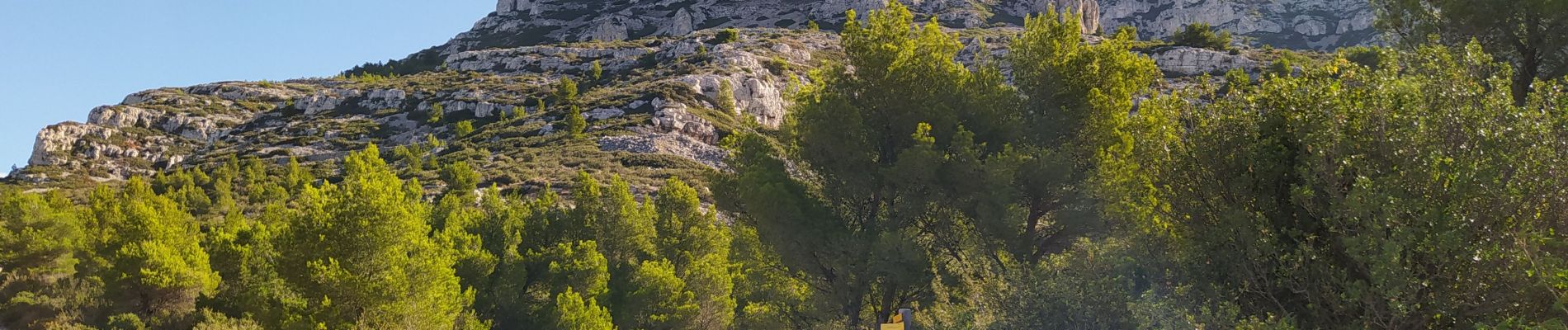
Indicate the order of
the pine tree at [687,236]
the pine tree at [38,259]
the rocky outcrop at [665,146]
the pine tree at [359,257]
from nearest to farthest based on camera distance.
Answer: the pine tree at [359,257] < the pine tree at [38,259] < the pine tree at [687,236] < the rocky outcrop at [665,146]

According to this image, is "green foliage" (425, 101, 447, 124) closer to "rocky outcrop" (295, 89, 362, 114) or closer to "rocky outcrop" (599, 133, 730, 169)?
"rocky outcrop" (295, 89, 362, 114)

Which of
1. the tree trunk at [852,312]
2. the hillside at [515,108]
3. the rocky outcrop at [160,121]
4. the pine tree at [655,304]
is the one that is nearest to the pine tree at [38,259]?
the pine tree at [655,304]

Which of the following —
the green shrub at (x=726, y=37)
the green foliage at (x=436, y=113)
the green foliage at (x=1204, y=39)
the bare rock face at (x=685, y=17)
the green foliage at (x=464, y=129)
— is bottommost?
the green foliage at (x=464, y=129)

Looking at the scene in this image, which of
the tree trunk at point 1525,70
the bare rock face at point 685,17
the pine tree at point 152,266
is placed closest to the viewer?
the tree trunk at point 1525,70

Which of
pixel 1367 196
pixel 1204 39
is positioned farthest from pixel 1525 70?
pixel 1204 39

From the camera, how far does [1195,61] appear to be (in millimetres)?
86250

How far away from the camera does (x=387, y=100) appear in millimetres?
96438

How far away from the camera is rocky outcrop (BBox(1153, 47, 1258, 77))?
3292 inches

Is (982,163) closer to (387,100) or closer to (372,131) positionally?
(372,131)

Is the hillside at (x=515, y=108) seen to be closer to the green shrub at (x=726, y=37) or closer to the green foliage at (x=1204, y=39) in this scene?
the green shrub at (x=726, y=37)

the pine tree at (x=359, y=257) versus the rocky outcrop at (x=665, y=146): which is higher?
the pine tree at (x=359, y=257)

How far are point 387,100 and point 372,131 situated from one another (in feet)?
48.4

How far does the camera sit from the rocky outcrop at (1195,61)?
8362 cm

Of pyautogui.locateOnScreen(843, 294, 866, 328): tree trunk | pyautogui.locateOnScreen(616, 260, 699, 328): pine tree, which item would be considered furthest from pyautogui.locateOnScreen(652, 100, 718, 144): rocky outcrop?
pyautogui.locateOnScreen(843, 294, 866, 328): tree trunk
